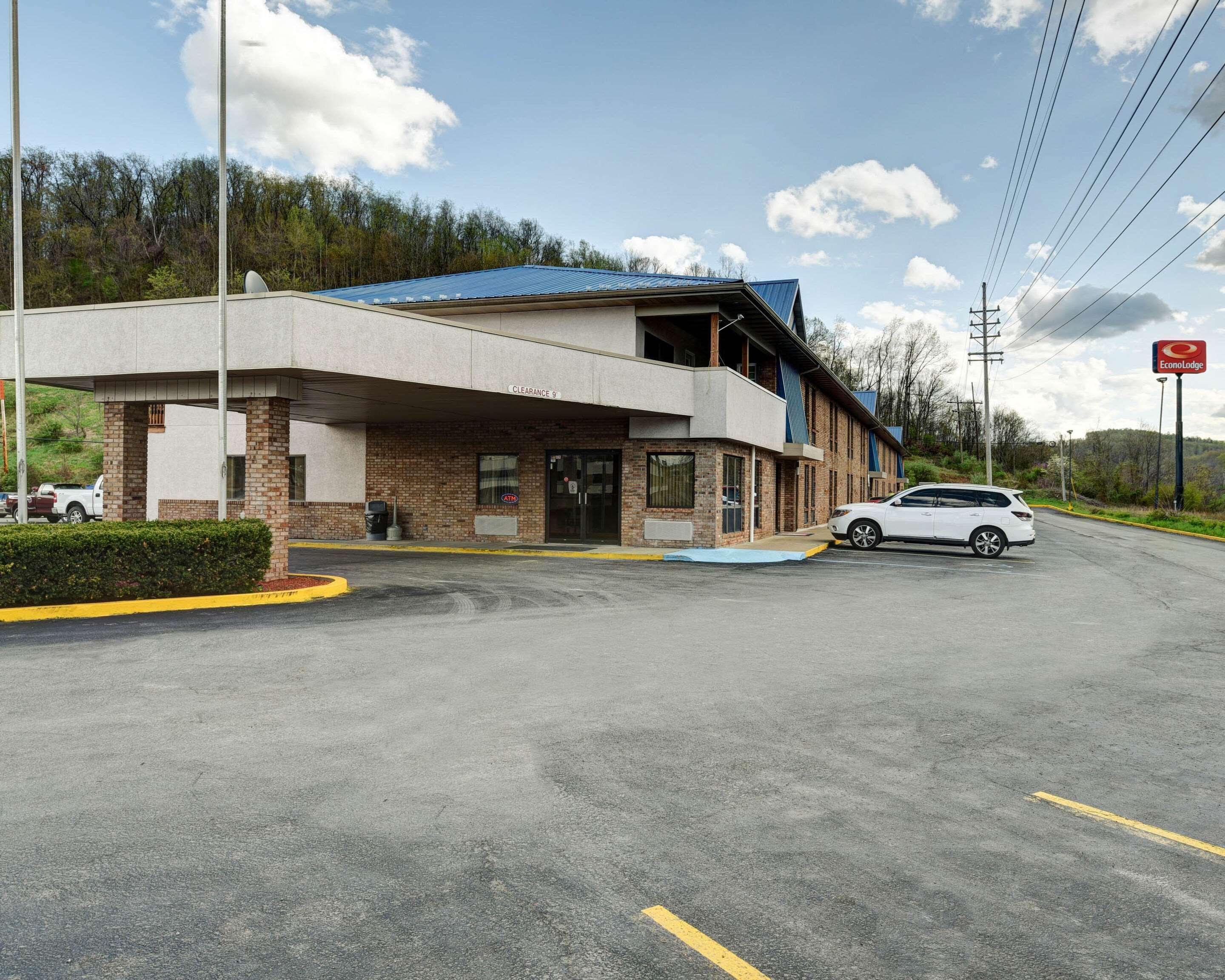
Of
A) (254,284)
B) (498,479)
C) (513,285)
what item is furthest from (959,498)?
(254,284)

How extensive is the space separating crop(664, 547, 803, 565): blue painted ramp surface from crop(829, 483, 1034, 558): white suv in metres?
3.30

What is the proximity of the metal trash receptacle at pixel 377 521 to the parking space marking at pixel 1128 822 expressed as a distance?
820 inches

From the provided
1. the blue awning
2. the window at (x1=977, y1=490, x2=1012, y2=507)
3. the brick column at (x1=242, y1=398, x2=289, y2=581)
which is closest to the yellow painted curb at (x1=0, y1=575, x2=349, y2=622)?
the brick column at (x1=242, y1=398, x2=289, y2=581)

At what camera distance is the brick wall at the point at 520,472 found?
21172mm

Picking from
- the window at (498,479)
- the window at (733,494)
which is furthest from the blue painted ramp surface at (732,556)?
the window at (498,479)

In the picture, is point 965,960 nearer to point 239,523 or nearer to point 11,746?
point 11,746

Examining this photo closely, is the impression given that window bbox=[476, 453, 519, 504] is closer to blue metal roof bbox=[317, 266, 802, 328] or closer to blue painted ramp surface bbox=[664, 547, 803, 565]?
blue metal roof bbox=[317, 266, 802, 328]

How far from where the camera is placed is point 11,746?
5.33m

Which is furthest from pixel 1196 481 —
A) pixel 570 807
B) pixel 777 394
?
pixel 570 807

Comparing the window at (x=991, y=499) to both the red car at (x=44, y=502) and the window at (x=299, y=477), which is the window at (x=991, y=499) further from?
the red car at (x=44, y=502)

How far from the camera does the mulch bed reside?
41.2ft

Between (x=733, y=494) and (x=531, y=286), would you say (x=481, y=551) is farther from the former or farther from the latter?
(x=531, y=286)

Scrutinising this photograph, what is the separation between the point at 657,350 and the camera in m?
23.4

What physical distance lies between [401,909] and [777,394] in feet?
83.0
